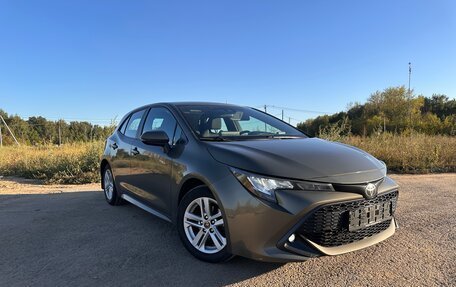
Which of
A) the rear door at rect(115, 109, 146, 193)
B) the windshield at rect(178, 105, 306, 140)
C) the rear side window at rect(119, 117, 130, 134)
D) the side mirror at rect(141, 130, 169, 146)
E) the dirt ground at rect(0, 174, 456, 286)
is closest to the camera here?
the dirt ground at rect(0, 174, 456, 286)

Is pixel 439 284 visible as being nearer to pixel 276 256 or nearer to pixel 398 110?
pixel 276 256

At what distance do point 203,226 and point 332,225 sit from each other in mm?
1200

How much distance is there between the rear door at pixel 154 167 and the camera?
388cm

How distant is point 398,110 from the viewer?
49594mm

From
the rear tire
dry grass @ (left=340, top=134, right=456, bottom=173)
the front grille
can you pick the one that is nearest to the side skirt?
the rear tire

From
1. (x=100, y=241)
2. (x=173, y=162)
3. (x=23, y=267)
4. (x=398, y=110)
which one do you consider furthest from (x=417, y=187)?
(x=398, y=110)

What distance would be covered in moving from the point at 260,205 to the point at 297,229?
1.09 ft

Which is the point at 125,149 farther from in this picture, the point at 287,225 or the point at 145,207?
the point at 287,225

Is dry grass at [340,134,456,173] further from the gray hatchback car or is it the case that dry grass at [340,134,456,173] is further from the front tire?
the front tire

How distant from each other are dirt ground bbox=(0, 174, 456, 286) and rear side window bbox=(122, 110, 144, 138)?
46.1 inches

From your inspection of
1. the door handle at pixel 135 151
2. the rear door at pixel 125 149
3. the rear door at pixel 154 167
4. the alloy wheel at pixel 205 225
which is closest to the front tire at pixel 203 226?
the alloy wheel at pixel 205 225

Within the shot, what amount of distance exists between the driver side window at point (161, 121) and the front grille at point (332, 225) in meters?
1.93

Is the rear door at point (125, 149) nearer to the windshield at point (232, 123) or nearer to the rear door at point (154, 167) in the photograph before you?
the rear door at point (154, 167)

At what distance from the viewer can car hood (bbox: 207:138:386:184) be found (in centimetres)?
286
